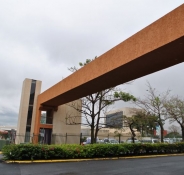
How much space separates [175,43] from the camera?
809cm

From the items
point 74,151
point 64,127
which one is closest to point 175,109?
point 64,127

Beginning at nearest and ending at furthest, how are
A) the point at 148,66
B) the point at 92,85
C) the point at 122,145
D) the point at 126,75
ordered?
the point at 148,66 < the point at 126,75 < the point at 92,85 < the point at 122,145

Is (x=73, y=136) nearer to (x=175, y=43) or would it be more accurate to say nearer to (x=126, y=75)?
(x=126, y=75)

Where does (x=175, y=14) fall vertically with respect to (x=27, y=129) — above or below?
above

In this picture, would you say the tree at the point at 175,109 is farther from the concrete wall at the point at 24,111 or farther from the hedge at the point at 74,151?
the concrete wall at the point at 24,111

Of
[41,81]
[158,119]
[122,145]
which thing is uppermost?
[41,81]

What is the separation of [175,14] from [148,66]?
3.03 metres

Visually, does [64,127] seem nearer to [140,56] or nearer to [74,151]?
[74,151]

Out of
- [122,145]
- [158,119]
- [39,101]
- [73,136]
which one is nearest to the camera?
[122,145]

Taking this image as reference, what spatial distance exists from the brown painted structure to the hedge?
402cm

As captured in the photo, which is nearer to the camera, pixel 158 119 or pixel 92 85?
pixel 92 85

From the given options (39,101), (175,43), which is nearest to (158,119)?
(39,101)

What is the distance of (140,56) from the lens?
30.5 ft

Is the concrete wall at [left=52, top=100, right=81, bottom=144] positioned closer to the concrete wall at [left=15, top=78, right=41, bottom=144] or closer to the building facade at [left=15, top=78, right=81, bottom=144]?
the building facade at [left=15, top=78, right=81, bottom=144]
